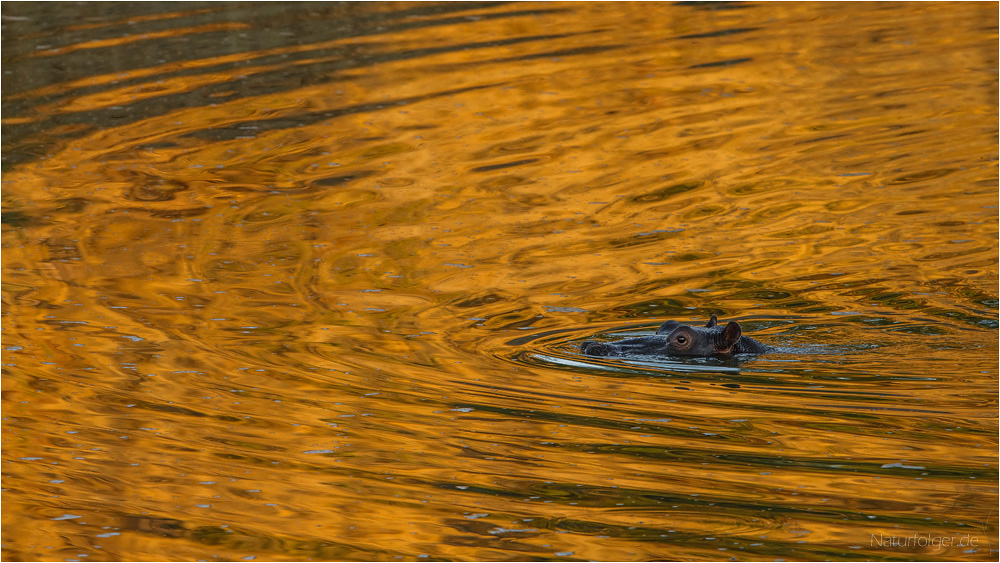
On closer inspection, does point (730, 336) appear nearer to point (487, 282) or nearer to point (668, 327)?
point (668, 327)

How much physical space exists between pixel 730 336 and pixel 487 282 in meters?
2.09

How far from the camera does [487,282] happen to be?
9.51 meters

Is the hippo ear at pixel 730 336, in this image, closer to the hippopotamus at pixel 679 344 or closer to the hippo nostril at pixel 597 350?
the hippopotamus at pixel 679 344

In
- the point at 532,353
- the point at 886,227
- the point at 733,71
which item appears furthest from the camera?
the point at 733,71

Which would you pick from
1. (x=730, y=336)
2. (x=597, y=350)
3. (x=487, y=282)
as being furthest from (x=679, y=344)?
(x=487, y=282)

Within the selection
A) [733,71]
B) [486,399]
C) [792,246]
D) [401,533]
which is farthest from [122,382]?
[733,71]

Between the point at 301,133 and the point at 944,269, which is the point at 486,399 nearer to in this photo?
the point at 944,269

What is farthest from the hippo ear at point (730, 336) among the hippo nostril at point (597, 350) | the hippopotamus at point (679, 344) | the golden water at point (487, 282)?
the hippo nostril at point (597, 350)

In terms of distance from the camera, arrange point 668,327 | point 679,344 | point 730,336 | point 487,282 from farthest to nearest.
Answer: point 487,282 < point 668,327 < point 679,344 < point 730,336

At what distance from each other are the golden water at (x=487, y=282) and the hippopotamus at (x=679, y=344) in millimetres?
147

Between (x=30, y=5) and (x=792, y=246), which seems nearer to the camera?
(x=792, y=246)

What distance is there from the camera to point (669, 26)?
18.1 m

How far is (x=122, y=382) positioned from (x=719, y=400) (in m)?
3.13

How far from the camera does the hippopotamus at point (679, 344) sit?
8.01 metres
